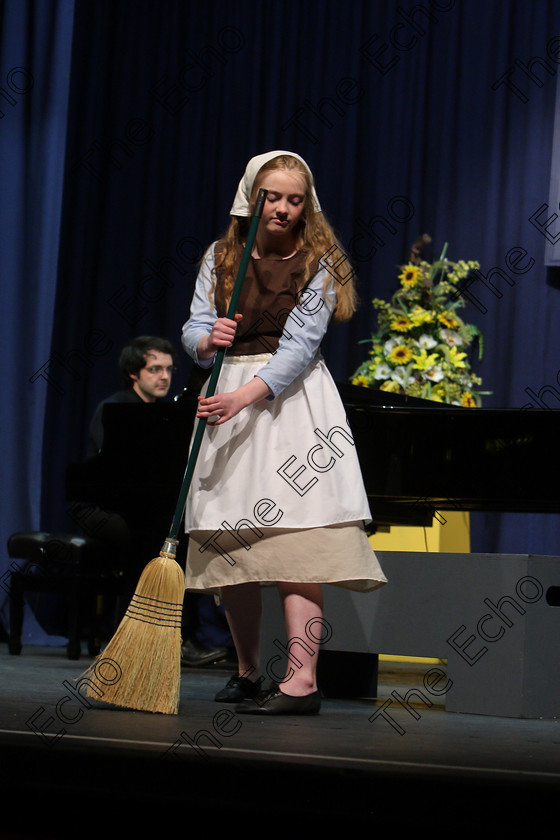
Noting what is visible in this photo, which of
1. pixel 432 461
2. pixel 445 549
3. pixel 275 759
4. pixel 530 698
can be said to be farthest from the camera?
pixel 445 549

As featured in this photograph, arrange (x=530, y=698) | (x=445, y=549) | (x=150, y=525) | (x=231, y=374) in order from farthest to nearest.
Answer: (x=445, y=549), (x=150, y=525), (x=530, y=698), (x=231, y=374)

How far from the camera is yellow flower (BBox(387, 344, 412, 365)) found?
15.2 ft

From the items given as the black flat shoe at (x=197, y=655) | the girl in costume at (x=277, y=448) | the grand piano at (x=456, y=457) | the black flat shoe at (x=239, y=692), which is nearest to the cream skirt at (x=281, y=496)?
the girl in costume at (x=277, y=448)

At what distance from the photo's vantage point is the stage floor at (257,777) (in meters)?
1.68

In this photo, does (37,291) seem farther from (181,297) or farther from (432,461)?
(432,461)

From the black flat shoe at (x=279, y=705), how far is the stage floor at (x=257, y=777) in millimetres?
160

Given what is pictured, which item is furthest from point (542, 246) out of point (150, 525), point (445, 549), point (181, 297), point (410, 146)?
Answer: point (150, 525)

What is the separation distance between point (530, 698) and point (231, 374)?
112cm

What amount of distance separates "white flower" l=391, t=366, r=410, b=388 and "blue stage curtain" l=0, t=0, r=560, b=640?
25.2 inches

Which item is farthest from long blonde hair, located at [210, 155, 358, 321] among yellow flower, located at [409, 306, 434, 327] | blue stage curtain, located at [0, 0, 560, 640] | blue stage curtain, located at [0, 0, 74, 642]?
blue stage curtain, located at [0, 0, 74, 642]

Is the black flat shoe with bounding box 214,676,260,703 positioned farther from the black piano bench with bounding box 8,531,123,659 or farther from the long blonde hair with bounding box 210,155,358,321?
the black piano bench with bounding box 8,531,123,659

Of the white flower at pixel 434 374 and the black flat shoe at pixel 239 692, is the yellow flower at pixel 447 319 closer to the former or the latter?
the white flower at pixel 434 374

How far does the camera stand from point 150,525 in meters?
4.00

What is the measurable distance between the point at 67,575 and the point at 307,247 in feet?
8.27
